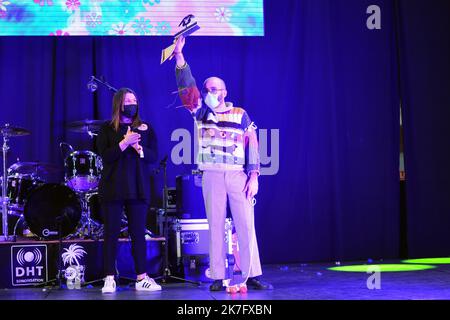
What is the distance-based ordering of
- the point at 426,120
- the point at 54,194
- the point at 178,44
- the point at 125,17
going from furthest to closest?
the point at 426,120 < the point at 125,17 < the point at 54,194 < the point at 178,44

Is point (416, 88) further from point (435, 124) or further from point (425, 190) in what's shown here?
point (425, 190)

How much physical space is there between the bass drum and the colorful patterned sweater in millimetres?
1455

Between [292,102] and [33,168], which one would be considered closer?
[33,168]

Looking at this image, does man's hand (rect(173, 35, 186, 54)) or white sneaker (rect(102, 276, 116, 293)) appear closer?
white sneaker (rect(102, 276, 116, 293))

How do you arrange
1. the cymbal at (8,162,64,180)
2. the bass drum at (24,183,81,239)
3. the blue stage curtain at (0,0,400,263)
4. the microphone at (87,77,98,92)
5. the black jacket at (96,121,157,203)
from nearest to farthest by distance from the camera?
1. the black jacket at (96,121,157,203)
2. the bass drum at (24,183,81,239)
3. the cymbal at (8,162,64,180)
4. the microphone at (87,77,98,92)
5. the blue stage curtain at (0,0,400,263)

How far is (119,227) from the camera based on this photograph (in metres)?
4.48

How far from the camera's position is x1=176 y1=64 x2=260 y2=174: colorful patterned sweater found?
428 cm

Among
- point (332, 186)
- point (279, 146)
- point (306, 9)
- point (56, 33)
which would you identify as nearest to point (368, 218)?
point (332, 186)

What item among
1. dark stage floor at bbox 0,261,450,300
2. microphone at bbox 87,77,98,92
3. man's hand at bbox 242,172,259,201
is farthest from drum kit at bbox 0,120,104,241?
man's hand at bbox 242,172,259,201

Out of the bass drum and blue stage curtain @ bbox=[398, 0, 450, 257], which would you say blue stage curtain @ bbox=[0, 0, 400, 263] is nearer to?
blue stage curtain @ bbox=[398, 0, 450, 257]

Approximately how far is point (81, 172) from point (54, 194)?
11.8 inches

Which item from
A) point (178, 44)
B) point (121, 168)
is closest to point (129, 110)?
point (121, 168)
